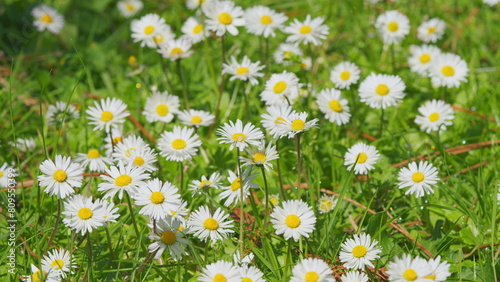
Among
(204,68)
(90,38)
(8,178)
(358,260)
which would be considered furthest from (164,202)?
(90,38)

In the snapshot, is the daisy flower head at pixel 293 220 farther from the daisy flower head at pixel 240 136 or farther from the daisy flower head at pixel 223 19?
the daisy flower head at pixel 223 19

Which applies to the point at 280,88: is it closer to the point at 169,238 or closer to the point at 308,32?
the point at 308,32

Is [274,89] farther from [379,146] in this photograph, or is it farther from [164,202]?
[164,202]

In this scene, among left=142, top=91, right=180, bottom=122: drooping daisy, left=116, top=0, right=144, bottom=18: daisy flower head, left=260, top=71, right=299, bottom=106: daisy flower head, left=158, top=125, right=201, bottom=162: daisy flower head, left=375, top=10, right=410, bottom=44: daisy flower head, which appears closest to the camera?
left=158, top=125, right=201, bottom=162: daisy flower head

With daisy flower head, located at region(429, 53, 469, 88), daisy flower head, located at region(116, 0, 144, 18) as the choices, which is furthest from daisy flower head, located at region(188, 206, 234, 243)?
daisy flower head, located at region(116, 0, 144, 18)

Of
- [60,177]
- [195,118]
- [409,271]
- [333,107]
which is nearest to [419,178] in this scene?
[409,271]

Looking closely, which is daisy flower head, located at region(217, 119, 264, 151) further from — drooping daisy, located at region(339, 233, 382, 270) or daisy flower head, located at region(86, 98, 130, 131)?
daisy flower head, located at region(86, 98, 130, 131)
